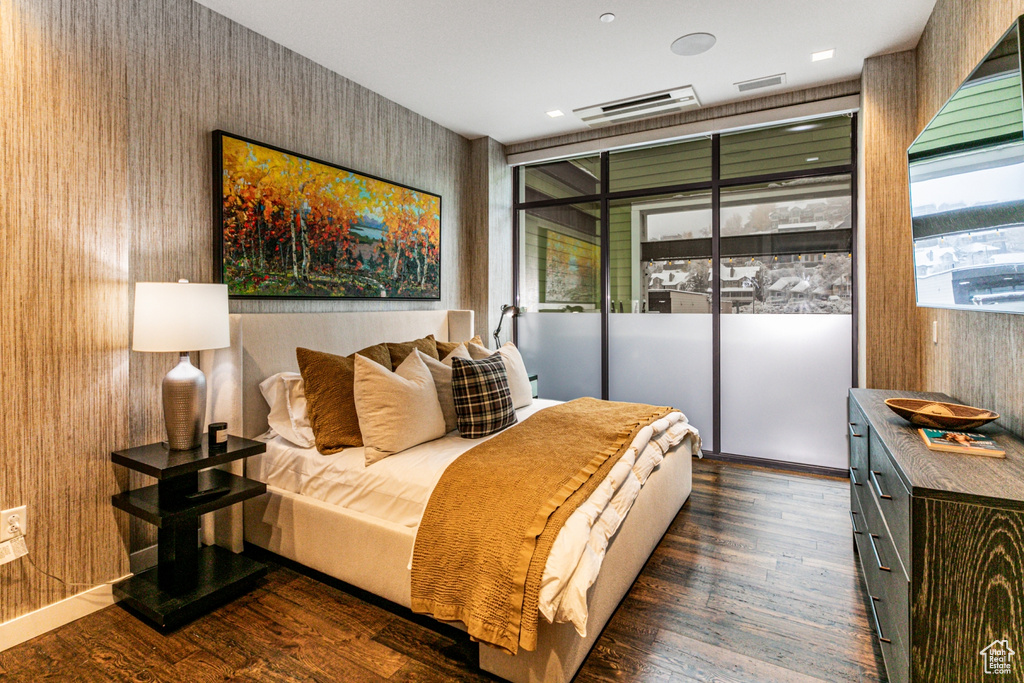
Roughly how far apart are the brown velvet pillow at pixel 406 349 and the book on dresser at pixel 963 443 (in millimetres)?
2247

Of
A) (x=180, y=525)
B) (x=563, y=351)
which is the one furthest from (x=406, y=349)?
(x=563, y=351)

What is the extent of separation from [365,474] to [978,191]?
2.44m

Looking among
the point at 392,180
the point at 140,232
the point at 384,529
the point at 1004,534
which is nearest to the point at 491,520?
the point at 384,529

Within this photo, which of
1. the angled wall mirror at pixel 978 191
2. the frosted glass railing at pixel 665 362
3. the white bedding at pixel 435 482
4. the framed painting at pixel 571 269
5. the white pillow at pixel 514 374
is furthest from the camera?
the framed painting at pixel 571 269

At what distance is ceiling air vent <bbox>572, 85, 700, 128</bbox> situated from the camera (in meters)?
3.75

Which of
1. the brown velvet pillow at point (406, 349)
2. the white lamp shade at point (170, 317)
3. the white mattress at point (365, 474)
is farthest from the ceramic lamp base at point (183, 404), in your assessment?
the brown velvet pillow at point (406, 349)

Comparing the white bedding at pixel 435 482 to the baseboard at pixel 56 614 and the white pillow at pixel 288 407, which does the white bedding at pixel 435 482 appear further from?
the baseboard at pixel 56 614

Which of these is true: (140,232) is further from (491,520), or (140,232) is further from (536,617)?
(536,617)

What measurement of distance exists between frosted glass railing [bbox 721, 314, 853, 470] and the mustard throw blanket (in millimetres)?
2233

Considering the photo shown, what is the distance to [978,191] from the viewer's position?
67.8 inches

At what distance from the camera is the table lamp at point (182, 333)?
6.93ft

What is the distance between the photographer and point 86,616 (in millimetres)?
2164

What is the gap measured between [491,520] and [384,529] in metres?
0.58

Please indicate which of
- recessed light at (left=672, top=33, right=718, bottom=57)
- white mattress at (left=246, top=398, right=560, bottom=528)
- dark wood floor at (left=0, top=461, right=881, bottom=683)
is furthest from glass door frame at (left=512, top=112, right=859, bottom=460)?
white mattress at (left=246, top=398, right=560, bottom=528)
